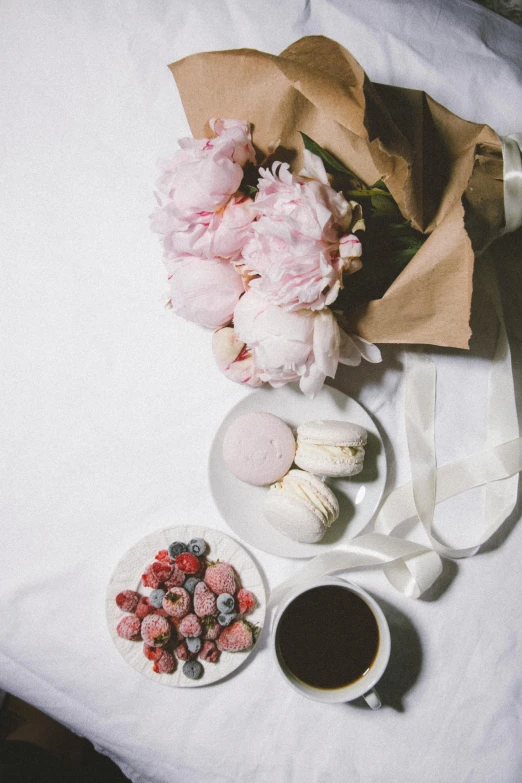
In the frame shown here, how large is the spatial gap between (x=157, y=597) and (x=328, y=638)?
194mm

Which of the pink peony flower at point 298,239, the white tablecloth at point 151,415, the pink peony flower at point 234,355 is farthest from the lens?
the white tablecloth at point 151,415

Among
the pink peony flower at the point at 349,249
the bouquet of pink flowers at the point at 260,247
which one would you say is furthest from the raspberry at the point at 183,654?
the pink peony flower at the point at 349,249

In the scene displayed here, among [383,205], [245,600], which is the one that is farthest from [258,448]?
[383,205]

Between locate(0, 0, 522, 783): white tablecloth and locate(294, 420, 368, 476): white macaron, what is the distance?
0.22 feet

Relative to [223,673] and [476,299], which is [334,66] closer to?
[476,299]

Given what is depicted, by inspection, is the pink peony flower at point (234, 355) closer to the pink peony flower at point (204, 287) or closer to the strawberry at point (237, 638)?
the pink peony flower at point (204, 287)

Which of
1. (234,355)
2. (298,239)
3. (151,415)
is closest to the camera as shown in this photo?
(298,239)

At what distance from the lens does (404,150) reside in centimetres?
45

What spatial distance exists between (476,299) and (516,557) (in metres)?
0.30

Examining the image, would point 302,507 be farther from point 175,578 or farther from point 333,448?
point 175,578

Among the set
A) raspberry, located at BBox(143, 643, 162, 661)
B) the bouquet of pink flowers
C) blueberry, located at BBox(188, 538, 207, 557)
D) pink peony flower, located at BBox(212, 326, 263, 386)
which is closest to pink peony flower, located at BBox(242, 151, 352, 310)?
the bouquet of pink flowers

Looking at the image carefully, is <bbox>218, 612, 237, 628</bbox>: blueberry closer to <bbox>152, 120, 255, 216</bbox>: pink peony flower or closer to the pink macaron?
the pink macaron

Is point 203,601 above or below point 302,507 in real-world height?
below

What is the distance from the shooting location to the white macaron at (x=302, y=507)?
62 cm
